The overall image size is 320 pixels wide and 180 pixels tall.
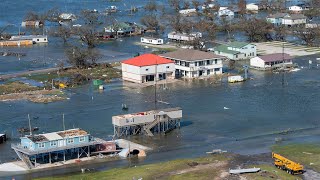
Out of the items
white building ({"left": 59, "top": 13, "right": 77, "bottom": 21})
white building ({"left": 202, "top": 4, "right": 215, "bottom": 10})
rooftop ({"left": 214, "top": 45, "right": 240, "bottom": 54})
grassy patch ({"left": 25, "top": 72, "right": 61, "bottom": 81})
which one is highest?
white building ({"left": 202, "top": 4, "right": 215, "bottom": 10})

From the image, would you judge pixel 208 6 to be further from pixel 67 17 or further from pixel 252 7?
pixel 67 17

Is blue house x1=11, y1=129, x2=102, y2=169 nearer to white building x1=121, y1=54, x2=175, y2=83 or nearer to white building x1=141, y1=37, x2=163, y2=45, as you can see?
white building x1=121, y1=54, x2=175, y2=83

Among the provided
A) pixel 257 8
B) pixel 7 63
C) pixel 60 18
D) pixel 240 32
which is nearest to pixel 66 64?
pixel 7 63

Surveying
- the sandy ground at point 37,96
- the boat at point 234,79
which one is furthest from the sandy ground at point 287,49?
the sandy ground at point 37,96

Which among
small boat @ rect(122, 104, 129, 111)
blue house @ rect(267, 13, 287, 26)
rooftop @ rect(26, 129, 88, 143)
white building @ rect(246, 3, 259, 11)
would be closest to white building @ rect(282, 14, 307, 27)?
blue house @ rect(267, 13, 287, 26)

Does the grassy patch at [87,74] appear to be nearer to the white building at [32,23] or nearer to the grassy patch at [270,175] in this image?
the grassy patch at [270,175]
